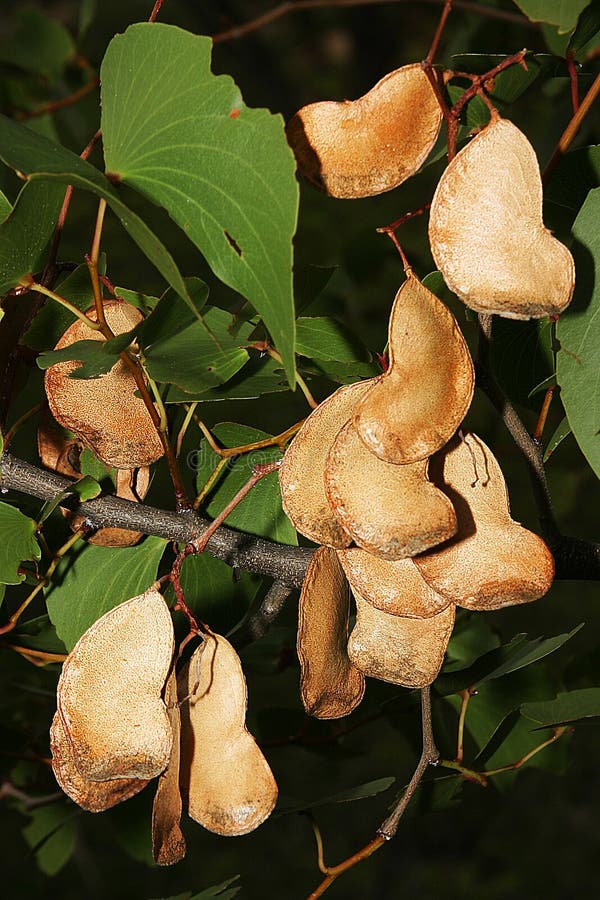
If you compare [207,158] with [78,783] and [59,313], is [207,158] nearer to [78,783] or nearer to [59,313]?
[59,313]

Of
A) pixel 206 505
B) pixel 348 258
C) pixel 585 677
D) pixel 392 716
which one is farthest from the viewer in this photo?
pixel 348 258

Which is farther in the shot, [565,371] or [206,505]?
[206,505]

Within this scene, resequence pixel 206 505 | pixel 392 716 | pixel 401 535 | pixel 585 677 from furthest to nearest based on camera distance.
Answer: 1. pixel 585 677
2. pixel 392 716
3. pixel 206 505
4. pixel 401 535

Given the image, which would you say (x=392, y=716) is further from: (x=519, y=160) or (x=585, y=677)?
(x=519, y=160)

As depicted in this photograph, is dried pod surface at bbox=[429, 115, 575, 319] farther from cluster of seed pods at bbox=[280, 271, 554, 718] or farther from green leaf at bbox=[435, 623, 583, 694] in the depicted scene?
green leaf at bbox=[435, 623, 583, 694]

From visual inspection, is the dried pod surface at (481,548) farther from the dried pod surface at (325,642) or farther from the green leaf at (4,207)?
the green leaf at (4,207)

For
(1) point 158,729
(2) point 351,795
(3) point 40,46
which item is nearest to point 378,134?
(1) point 158,729

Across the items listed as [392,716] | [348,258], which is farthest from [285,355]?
[348,258]

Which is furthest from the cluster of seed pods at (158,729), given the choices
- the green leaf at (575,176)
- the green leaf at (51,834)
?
the green leaf at (51,834)
